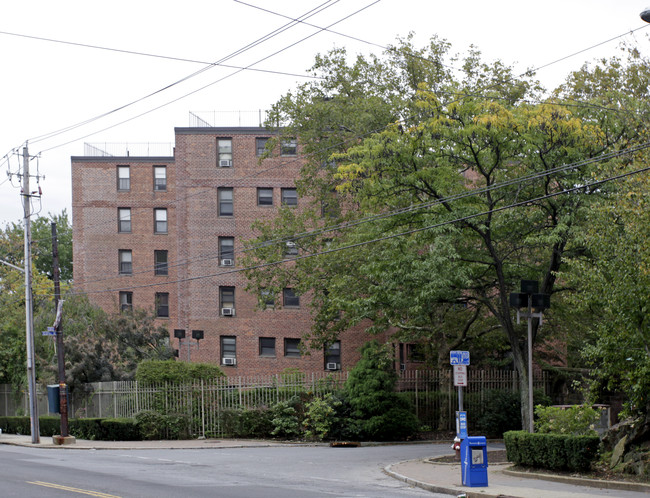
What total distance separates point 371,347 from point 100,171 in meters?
32.3

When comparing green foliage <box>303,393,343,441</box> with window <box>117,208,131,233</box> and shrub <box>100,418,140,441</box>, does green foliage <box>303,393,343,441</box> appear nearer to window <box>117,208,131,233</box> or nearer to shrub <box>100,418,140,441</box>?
shrub <box>100,418,140,441</box>

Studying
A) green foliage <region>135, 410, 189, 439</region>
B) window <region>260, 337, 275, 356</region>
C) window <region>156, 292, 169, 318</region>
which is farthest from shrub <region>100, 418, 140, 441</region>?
window <region>156, 292, 169, 318</region>

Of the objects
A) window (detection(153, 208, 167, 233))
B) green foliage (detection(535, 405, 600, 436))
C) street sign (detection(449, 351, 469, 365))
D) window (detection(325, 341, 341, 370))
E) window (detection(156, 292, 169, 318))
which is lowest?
window (detection(325, 341, 341, 370))

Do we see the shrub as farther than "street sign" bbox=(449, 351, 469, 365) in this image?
Yes

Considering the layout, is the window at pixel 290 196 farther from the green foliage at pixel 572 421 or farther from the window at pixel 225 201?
the green foliage at pixel 572 421

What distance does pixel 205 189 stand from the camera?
45.2 metres

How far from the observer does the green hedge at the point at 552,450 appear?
1633 centimetres

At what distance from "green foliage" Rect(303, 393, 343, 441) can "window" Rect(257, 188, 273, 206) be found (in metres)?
17.3

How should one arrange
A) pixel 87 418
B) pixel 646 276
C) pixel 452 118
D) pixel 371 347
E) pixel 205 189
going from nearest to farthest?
pixel 646 276 → pixel 452 118 → pixel 371 347 → pixel 87 418 → pixel 205 189

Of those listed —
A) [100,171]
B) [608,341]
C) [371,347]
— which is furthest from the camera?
[100,171]

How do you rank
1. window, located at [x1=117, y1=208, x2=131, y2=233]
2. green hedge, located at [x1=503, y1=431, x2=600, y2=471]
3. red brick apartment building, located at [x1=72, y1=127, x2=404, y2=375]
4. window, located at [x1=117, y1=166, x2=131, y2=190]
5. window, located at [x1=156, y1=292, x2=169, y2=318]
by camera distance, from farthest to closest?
window, located at [x1=117, y1=208, x2=131, y2=233]
window, located at [x1=117, y1=166, x2=131, y2=190]
window, located at [x1=156, y1=292, x2=169, y2=318]
red brick apartment building, located at [x1=72, y1=127, x2=404, y2=375]
green hedge, located at [x1=503, y1=431, x2=600, y2=471]

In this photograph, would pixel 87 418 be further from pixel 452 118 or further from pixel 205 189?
pixel 452 118

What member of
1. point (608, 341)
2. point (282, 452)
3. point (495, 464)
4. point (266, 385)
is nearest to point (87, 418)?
point (266, 385)

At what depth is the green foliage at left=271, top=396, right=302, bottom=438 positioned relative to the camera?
30.4 m
